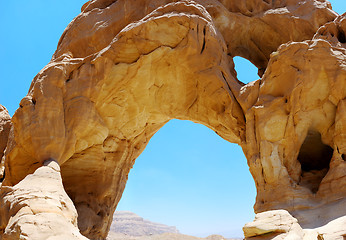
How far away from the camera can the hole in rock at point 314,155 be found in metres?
12.1

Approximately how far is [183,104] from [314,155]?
207 inches

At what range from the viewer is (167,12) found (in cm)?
1405

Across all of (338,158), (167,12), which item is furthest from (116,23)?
(338,158)

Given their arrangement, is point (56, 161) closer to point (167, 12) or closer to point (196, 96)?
point (196, 96)

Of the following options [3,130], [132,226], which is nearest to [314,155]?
[3,130]

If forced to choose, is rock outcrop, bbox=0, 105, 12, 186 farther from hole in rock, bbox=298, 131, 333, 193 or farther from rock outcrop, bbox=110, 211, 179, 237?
rock outcrop, bbox=110, 211, 179, 237

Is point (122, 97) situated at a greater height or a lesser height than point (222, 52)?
lesser

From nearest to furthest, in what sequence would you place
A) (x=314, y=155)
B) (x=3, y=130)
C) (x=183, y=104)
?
(x=314, y=155) < (x=183, y=104) < (x=3, y=130)

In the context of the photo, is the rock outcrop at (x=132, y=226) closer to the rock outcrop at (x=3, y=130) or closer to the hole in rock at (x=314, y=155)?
the rock outcrop at (x=3, y=130)

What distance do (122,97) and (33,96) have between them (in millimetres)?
3188

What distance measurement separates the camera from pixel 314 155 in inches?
509

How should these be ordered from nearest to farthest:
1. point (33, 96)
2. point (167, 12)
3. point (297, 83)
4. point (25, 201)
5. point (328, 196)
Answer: point (25, 201)
point (328, 196)
point (297, 83)
point (33, 96)
point (167, 12)

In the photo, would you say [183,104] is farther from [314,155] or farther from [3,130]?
[3,130]

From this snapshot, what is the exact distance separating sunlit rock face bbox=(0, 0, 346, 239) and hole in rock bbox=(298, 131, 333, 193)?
4 centimetres
